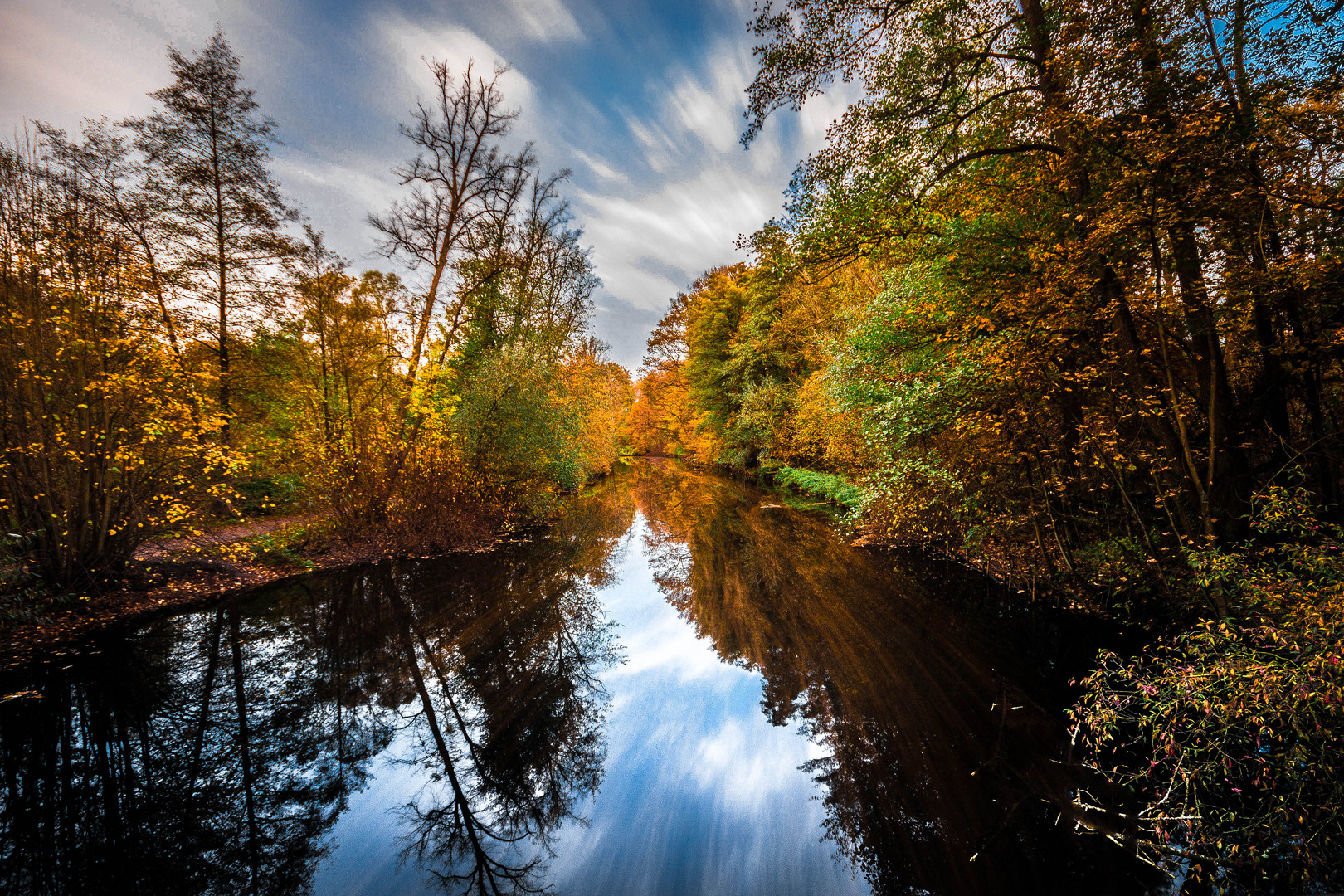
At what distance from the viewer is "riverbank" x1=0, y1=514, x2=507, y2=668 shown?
5.10 metres

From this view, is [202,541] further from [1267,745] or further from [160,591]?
[1267,745]

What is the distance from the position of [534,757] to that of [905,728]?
335cm

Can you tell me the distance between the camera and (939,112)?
18.7 ft

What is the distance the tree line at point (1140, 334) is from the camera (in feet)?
8.59

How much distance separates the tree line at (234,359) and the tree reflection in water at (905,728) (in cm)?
624

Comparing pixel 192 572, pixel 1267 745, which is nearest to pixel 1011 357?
pixel 1267 745

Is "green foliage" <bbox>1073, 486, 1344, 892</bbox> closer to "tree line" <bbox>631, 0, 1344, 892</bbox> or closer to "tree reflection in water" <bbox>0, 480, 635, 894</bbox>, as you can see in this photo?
"tree line" <bbox>631, 0, 1344, 892</bbox>

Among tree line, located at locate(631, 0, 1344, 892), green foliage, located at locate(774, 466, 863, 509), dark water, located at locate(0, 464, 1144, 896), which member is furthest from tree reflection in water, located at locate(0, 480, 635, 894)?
green foliage, located at locate(774, 466, 863, 509)

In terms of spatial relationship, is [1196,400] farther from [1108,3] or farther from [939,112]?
[939,112]

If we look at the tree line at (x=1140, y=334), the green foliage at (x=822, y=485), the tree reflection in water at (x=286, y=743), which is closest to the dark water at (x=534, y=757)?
the tree reflection in water at (x=286, y=743)

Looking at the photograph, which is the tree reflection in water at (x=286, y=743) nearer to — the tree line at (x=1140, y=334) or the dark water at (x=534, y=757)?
the dark water at (x=534, y=757)

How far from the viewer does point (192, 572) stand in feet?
22.8

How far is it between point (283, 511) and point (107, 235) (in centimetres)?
777

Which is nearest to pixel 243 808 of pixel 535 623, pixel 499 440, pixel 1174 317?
pixel 535 623
